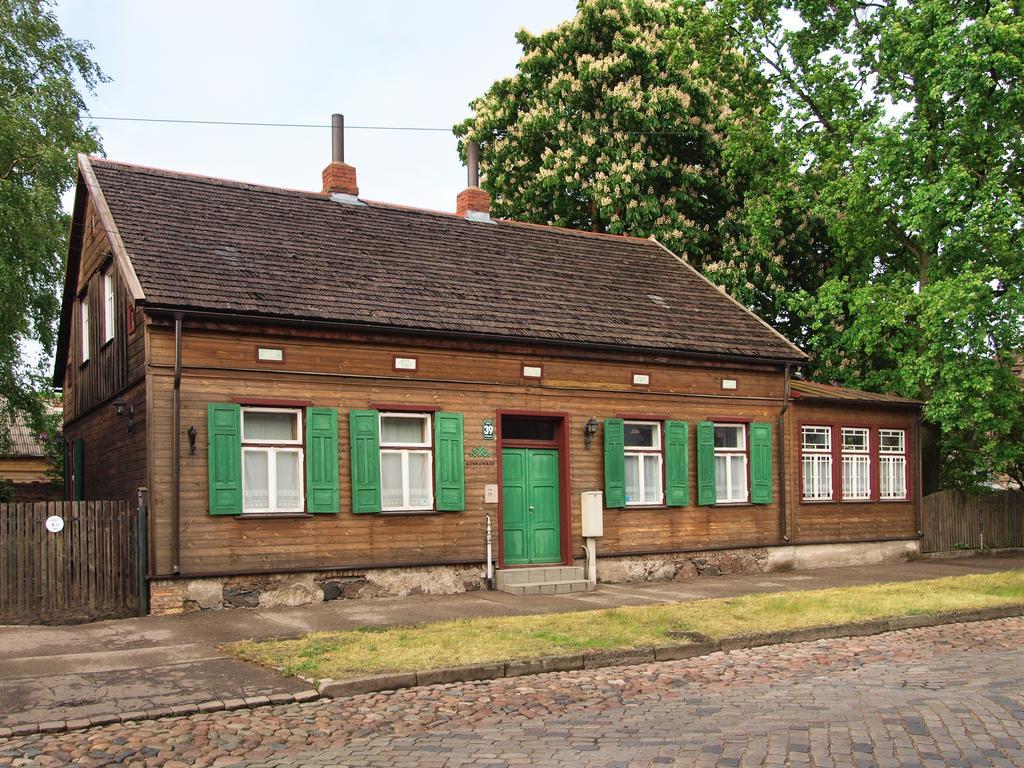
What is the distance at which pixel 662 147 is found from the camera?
1129 inches

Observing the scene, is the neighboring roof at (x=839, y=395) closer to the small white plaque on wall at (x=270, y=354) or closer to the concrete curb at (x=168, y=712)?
the small white plaque on wall at (x=270, y=354)

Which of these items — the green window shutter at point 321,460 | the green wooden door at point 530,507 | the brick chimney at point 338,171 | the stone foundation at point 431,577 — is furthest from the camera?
the brick chimney at point 338,171

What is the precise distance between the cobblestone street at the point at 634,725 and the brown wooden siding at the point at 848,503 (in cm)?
1073

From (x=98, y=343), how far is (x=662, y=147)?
16.6 m

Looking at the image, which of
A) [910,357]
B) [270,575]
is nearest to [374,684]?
[270,575]

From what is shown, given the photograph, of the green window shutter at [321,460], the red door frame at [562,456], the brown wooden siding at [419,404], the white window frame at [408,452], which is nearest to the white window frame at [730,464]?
the brown wooden siding at [419,404]

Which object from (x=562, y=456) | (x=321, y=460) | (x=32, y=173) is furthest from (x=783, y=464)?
(x=32, y=173)

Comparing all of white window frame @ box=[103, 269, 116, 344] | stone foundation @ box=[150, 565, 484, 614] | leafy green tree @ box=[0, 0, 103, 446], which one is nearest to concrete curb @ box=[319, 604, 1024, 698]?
stone foundation @ box=[150, 565, 484, 614]

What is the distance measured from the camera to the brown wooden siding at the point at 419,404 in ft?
48.0

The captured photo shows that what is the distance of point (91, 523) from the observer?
14.1 metres

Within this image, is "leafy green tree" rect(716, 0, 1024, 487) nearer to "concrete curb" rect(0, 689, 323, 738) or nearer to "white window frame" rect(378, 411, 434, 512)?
"white window frame" rect(378, 411, 434, 512)

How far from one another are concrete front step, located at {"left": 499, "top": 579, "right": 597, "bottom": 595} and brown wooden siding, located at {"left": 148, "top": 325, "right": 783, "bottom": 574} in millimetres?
905

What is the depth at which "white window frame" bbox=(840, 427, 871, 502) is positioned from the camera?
21812 millimetres

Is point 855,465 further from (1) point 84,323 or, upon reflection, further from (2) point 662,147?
(1) point 84,323
